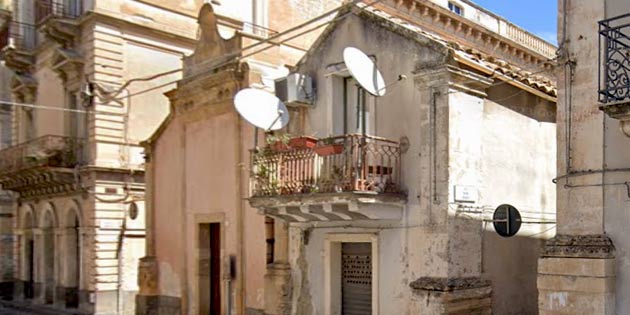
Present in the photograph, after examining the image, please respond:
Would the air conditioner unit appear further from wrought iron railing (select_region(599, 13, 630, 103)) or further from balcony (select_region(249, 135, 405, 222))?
wrought iron railing (select_region(599, 13, 630, 103))

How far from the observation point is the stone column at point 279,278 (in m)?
13.0

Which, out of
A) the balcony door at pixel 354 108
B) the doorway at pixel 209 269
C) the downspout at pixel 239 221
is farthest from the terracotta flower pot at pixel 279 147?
the doorway at pixel 209 269

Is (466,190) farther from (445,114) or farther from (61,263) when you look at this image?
(61,263)

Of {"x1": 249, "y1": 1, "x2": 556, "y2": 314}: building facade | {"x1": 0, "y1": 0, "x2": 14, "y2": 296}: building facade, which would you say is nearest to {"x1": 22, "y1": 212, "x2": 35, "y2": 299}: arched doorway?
{"x1": 0, "y1": 0, "x2": 14, "y2": 296}: building facade

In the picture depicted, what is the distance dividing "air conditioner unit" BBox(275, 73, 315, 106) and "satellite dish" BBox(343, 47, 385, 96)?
2.02 metres

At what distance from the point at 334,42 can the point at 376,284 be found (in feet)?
15.0

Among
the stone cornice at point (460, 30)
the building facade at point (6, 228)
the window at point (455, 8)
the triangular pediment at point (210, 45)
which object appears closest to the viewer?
the triangular pediment at point (210, 45)

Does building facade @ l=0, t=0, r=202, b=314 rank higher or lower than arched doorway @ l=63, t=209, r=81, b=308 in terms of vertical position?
higher

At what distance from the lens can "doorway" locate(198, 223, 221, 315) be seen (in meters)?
15.9

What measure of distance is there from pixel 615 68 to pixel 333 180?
4.62 metres

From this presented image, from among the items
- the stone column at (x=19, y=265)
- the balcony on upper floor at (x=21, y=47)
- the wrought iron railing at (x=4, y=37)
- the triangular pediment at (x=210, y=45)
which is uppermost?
the wrought iron railing at (x=4, y=37)

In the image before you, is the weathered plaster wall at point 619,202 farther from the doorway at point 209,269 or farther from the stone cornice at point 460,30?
the stone cornice at point 460,30

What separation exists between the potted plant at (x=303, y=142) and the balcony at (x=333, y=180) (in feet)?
0.06

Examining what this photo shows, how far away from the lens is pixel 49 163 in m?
21.7
